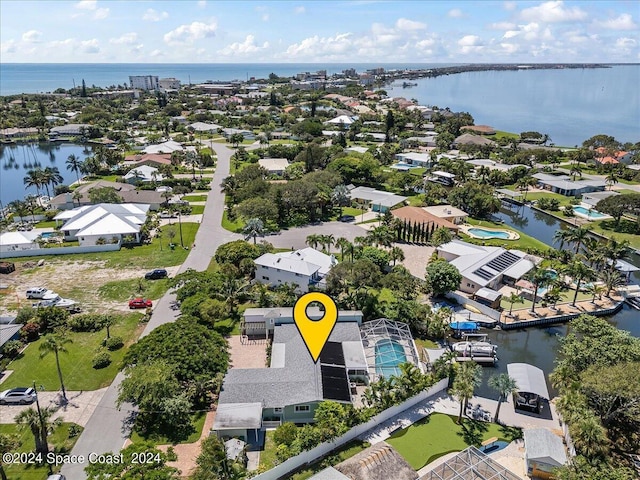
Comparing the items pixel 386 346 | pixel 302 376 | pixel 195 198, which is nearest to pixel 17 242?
pixel 195 198

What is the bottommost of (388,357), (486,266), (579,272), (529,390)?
(388,357)

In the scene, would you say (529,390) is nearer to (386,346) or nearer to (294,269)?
(386,346)

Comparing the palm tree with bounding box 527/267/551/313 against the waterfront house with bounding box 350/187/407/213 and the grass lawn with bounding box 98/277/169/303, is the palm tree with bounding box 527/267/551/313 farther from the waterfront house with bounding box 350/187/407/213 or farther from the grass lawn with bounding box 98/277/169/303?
the grass lawn with bounding box 98/277/169/303

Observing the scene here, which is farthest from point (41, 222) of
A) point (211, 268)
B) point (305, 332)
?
point (305, 332)

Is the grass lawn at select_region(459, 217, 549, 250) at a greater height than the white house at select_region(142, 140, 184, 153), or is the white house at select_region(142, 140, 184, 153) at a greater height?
the white house at select_region(142, 140, 184, 153)

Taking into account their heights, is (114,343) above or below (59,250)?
below

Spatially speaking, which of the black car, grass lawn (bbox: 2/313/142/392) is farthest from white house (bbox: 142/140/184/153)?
grass lawn (bbox: 2/313/142/392)
